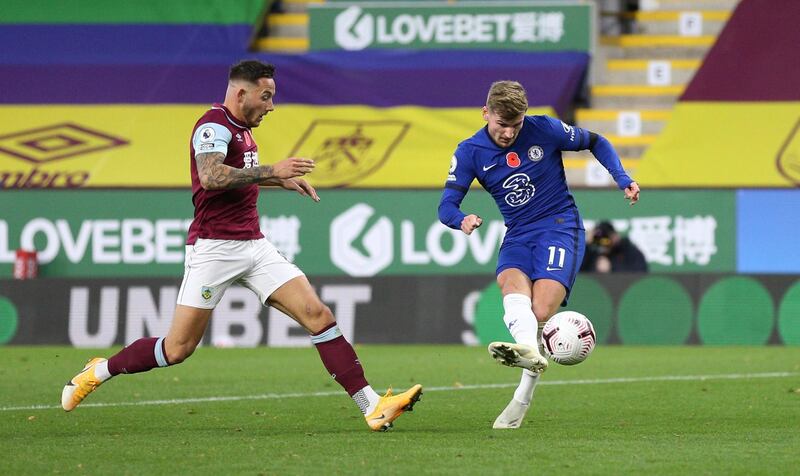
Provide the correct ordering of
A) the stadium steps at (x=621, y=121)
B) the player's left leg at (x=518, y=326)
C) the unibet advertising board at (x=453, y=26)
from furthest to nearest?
the stadium steps at (x=621, y=121), the unibet advertising board at (x=453, y=26), the player's left leg at (x=518, y=326)

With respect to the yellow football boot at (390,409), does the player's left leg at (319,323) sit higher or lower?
higher

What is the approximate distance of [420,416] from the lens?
9.80 meters

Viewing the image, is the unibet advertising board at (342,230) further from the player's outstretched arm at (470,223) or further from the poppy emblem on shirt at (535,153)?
the player's outstretched arm at (470,223)

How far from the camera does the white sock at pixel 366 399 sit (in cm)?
A: 871

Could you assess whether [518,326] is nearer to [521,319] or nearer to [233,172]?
[521,319]

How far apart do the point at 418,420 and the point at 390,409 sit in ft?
3.10

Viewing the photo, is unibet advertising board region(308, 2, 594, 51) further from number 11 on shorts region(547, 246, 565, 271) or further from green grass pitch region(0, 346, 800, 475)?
number 11 on shorts region(547, 246, 565, 271)

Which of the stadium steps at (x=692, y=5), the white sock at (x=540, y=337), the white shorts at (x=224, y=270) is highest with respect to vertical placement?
the stadium steps at (x=692, y=5)

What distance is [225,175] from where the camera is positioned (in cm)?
836

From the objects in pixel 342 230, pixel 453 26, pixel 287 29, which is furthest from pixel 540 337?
pixel 287 29

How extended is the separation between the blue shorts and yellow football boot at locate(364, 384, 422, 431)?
979 mm

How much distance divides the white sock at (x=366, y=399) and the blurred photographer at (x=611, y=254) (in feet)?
29.9

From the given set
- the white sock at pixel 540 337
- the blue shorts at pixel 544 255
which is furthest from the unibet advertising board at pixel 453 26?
the white sock at pixel 540 337

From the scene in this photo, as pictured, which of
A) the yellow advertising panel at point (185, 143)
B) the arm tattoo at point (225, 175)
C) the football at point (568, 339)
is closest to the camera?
the arm tattoo at point (225, 175)
